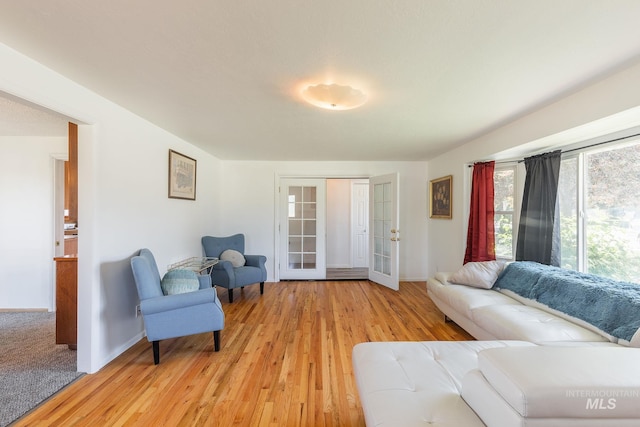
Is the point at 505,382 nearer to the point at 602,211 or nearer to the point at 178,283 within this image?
the point at 178,283

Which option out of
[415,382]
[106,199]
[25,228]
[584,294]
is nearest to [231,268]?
[106,199]

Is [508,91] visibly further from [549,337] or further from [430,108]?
[549,337]

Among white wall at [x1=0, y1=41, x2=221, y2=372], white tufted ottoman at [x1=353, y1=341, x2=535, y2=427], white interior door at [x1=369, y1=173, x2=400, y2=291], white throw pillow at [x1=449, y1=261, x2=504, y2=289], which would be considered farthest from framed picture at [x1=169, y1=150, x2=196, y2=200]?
white throw pillow at [x1=449, y1=261, x2=504, y2=289]

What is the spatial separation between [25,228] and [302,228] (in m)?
3.69

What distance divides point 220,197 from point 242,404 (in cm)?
359

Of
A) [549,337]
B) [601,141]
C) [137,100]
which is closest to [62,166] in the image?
[137,100]

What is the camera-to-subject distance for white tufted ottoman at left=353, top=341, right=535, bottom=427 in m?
1.03

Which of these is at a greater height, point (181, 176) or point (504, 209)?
point (181, 176)

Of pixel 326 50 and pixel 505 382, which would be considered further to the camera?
pixel 326 50

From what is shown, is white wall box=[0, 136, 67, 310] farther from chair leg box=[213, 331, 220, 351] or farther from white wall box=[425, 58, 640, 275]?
white wall box=[425, 58, 640, 275]

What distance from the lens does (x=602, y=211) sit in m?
2.46

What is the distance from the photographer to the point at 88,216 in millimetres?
2102

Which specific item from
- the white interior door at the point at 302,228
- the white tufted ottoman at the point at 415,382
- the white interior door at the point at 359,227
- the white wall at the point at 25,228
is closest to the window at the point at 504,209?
the white tufted ottoman at the point at 415,382

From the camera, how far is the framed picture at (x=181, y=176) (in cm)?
315
